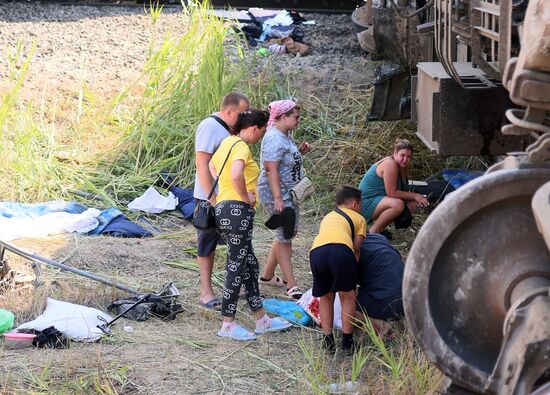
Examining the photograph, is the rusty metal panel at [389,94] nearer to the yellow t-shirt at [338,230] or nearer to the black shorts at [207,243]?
the black shorts at [207,243]

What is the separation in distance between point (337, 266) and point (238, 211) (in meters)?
0.77

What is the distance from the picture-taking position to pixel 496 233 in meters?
3.88

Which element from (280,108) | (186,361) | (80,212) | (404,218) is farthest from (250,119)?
(80,212)

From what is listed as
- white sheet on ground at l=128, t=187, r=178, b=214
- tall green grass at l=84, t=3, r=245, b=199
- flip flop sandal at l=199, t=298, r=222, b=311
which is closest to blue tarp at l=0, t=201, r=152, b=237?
white sheet on ground at l=128, t=187, r=178, b=214

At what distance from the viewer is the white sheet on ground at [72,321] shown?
6.18 metres

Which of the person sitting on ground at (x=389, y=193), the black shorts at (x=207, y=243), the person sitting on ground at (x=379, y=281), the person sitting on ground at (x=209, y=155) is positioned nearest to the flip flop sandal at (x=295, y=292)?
the person sitting on ground at (x=209, y=155)

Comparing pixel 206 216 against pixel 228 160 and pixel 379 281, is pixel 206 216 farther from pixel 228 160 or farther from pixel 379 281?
pixel 379 281

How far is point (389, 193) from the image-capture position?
8.27 m

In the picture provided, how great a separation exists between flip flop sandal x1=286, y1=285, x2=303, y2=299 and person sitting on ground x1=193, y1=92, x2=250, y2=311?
56 centimetres

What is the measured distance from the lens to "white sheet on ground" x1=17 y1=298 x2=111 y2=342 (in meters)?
6.18

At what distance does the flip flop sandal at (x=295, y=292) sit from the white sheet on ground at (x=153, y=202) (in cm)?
234

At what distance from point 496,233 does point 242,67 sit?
731 cm

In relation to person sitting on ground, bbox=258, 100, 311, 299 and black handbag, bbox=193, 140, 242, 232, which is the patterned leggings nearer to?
black handbag, bbox=193, 140, 242, 232

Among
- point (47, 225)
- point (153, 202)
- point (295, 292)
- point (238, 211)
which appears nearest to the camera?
point (238, 211)
